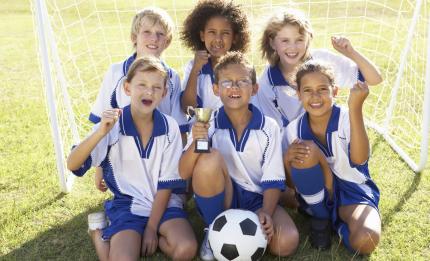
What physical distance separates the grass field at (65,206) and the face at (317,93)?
0.66 metres

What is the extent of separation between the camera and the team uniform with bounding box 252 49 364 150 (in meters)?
3.22

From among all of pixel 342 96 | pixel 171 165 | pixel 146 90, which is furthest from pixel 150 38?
pixel 342 96

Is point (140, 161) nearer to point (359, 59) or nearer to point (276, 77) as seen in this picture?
point (276, 77)

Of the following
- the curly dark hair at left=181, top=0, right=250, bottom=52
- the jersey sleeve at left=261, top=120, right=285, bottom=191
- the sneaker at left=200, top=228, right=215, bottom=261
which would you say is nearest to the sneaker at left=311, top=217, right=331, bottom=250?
the jersey sleeve at left=261, top=120, right=285, bottom=191

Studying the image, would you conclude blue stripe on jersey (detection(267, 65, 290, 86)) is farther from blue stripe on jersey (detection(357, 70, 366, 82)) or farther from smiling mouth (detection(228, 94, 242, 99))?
smiling mouth (detection(228, 94, 242, 99))

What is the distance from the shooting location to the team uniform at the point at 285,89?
127 inches

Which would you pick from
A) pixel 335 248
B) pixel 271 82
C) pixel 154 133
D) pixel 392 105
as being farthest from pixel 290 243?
pixel 392 105

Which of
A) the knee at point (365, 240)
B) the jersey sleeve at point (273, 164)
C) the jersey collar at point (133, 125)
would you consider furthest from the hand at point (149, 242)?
the knee at point (365, 240)

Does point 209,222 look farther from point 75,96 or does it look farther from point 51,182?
point 75,96

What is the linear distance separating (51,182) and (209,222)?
1333 mm

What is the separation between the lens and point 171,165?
271cm

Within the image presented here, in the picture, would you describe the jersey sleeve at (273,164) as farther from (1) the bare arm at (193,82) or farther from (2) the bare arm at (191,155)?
(1) the bare arm at (193,82)

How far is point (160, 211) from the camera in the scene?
2.66 meters

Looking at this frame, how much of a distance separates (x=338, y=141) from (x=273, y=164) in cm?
35
